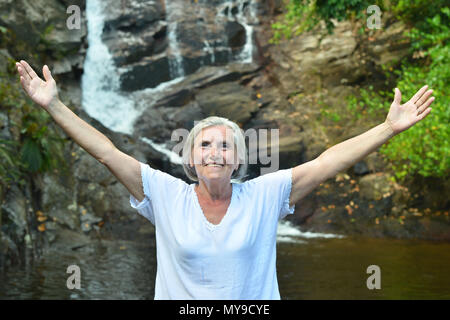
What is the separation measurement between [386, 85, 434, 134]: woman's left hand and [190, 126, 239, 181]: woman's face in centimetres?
79

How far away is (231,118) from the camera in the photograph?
59.5ft

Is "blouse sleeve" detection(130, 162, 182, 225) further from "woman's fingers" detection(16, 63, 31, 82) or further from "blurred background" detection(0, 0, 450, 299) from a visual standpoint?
"blurred background" detection(0, 0, 450, 299)

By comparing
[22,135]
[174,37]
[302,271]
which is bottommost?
[302,271]

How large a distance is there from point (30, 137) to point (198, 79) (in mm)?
9373

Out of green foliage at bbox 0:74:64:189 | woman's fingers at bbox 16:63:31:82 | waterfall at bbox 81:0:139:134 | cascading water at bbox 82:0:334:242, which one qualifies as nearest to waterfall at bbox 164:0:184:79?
cascading water at bbox 82:0:334:242

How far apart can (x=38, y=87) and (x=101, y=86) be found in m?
18.4

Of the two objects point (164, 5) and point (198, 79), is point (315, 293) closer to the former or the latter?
point (198, 79)

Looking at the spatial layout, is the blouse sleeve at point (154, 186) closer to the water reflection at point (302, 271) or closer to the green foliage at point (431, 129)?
the water reflection at point (302, 271)

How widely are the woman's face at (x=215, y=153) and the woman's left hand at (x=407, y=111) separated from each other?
2.58 ft

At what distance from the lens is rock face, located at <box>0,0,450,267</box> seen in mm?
15141

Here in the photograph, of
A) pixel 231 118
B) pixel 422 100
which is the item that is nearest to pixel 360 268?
pixel 231 118

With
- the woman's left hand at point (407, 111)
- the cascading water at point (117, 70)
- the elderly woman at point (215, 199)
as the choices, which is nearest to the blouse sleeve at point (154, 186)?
the elderly woman at point (215, 199)

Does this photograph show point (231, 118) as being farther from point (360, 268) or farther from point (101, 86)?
point (360, 268)

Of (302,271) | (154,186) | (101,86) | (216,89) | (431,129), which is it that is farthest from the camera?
(101,86)
